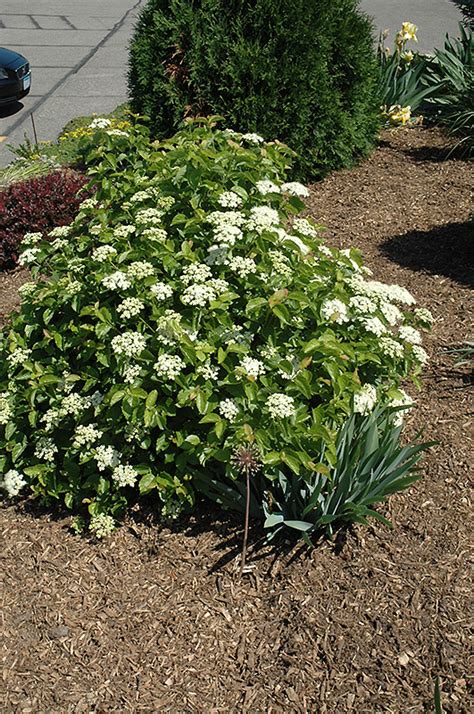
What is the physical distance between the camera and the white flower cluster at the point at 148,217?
334cm

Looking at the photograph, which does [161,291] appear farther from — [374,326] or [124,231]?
[374,326]

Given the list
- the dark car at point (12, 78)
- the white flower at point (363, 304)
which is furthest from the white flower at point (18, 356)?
the dark car at point (12, 78)

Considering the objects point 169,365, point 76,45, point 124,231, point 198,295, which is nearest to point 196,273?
point 198,295

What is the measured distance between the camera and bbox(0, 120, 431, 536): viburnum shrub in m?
3.00

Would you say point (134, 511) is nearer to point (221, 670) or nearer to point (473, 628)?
point (221, 670)

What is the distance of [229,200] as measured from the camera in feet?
10.8

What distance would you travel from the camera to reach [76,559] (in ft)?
10.9

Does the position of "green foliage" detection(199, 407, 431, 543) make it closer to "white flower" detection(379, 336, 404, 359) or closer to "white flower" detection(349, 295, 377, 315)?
"white flower" detection(379, 336, 404, 359)

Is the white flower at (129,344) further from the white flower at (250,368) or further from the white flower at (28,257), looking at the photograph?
the white flower at (28,257)

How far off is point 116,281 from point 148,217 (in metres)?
0.42

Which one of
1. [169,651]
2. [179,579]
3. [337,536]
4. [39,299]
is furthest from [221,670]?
[39,299]

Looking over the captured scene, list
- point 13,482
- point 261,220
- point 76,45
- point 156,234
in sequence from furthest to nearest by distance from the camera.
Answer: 1. point 76,45
2. point 13,482
3. point 156,234
4. point 261,220

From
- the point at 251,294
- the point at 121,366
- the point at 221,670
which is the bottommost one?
the point at 221,670

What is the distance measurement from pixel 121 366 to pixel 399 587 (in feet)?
4.47
